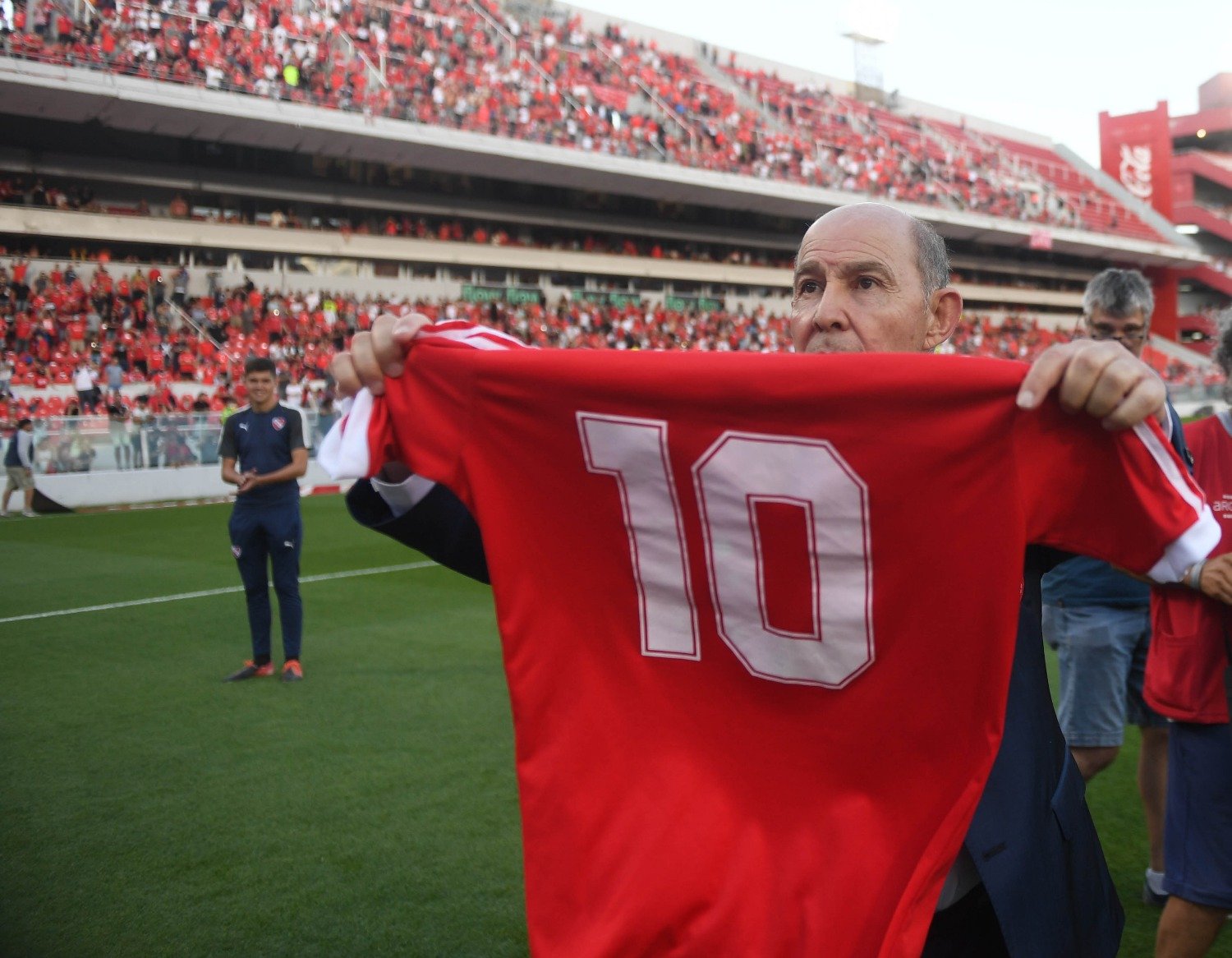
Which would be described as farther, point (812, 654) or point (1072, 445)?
point (812, 654)

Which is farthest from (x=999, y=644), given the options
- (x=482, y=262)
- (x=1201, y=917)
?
(x=482, y=262)

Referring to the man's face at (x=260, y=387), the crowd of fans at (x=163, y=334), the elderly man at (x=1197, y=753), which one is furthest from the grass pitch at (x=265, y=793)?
the crowd of fans at (x=163, y=334)

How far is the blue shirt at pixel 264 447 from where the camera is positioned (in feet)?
22.8

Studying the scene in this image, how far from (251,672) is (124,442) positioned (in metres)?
12.2

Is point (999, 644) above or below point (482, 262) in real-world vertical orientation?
below

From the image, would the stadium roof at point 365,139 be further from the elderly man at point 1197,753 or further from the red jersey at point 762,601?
the elderly man at point 1197,753

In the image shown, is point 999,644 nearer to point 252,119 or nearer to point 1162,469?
point 1162,469

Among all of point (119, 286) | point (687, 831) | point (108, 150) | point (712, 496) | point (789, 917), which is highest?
point (108, 150)

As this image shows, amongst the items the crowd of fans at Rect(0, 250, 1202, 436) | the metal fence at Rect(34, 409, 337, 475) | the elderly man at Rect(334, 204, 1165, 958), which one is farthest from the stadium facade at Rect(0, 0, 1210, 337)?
the elderly man at Rect(334, 204, 1165, 958)

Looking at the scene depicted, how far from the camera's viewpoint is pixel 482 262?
106ft

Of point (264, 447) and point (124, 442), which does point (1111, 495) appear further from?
point (124, 442)

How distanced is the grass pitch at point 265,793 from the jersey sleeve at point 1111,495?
8.45 ft

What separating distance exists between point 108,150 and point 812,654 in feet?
95.6

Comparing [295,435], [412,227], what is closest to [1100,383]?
[295,435]
